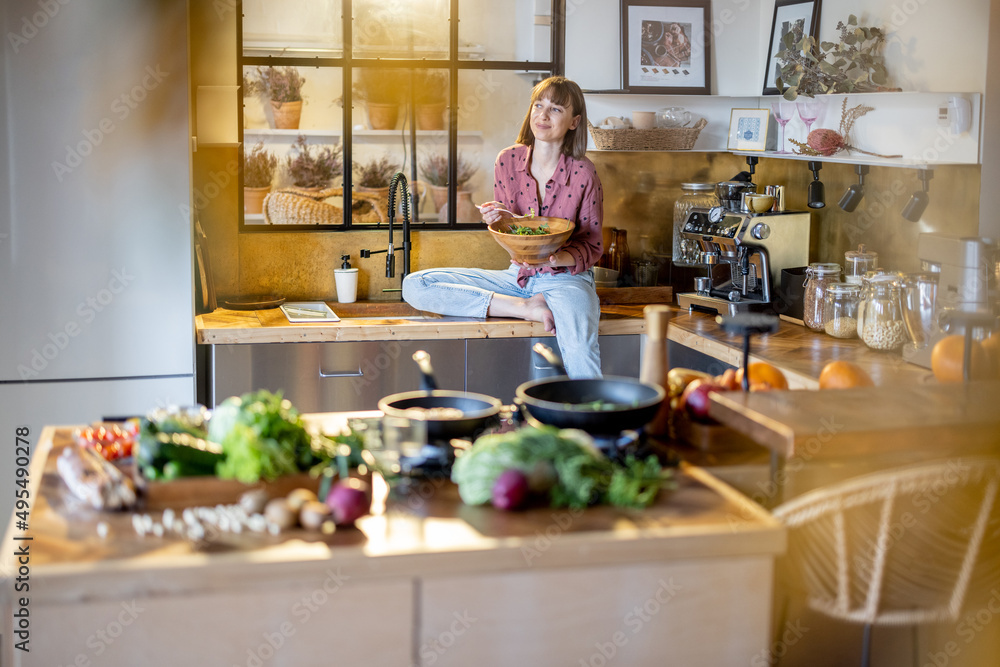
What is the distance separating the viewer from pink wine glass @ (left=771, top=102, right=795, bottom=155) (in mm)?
4016

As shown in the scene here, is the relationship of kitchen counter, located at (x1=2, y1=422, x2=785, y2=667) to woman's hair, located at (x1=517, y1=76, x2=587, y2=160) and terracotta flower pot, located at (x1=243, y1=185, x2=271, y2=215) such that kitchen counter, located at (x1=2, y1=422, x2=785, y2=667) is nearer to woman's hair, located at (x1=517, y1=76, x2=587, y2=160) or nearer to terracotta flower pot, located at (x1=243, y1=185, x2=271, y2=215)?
woman's hair, located at (x1=517, y1=76, x2=587, y2=160)

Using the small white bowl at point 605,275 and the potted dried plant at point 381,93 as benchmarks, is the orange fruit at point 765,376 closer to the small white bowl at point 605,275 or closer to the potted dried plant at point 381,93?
the small white bowl at point 605,275

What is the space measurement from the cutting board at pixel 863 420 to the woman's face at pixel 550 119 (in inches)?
81.5

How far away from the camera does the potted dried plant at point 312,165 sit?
4285 millimetres

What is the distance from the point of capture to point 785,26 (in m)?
4.22

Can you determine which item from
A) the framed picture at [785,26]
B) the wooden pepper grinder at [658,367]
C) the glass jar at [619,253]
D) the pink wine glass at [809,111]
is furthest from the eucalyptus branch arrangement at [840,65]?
the wooden pepper grinder at [658,367]

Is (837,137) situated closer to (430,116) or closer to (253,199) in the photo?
(430,116)

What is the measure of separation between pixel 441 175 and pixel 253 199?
2.67 feet

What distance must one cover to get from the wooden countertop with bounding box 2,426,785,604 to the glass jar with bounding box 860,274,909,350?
70.8 inches

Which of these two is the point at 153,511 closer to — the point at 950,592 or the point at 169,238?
the point at 950,592

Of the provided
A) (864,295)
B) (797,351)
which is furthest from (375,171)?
(864,295)

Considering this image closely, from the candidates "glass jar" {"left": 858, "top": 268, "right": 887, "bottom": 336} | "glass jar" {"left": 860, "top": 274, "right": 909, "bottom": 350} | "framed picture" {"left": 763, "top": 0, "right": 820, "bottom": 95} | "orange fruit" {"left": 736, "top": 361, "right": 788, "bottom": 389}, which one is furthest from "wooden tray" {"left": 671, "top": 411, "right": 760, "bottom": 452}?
"framed picture" {"left": 763, "top": 0, "right": 820, "bottom": 95}

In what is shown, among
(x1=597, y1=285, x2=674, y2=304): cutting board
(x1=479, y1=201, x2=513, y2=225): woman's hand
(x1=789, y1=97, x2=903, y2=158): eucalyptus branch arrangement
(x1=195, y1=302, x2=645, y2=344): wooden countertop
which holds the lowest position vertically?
(x1=195, y1=302, x2=645, y2=344): wooden countertop

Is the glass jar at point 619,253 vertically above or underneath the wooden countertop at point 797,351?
above
